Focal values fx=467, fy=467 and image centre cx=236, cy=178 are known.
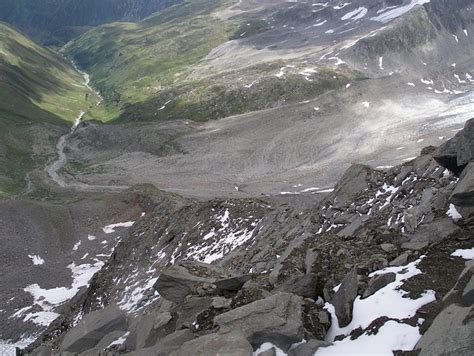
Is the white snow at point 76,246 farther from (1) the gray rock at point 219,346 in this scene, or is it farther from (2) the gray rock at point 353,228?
(1) the gray rock at point 219,346

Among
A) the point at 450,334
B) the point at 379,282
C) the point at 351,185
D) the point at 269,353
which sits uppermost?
the point at 450,334

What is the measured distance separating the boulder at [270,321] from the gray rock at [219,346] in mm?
506

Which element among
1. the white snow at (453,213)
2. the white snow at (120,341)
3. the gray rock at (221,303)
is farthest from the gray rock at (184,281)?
the white snow at (453,213)

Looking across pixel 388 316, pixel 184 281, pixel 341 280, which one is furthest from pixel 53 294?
pixel 388 316

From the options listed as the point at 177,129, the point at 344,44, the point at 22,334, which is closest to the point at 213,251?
the point at 22,334

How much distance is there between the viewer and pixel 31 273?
6488 centimetres

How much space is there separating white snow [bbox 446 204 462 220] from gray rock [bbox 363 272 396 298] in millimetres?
4561

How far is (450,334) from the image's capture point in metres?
11.2

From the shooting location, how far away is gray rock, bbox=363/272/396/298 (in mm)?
15539

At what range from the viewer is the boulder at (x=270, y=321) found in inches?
563

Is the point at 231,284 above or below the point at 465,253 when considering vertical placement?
below

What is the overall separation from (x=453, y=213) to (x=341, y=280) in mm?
5561

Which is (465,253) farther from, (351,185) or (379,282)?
(351,185)

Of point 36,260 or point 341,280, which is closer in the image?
point 341,280
